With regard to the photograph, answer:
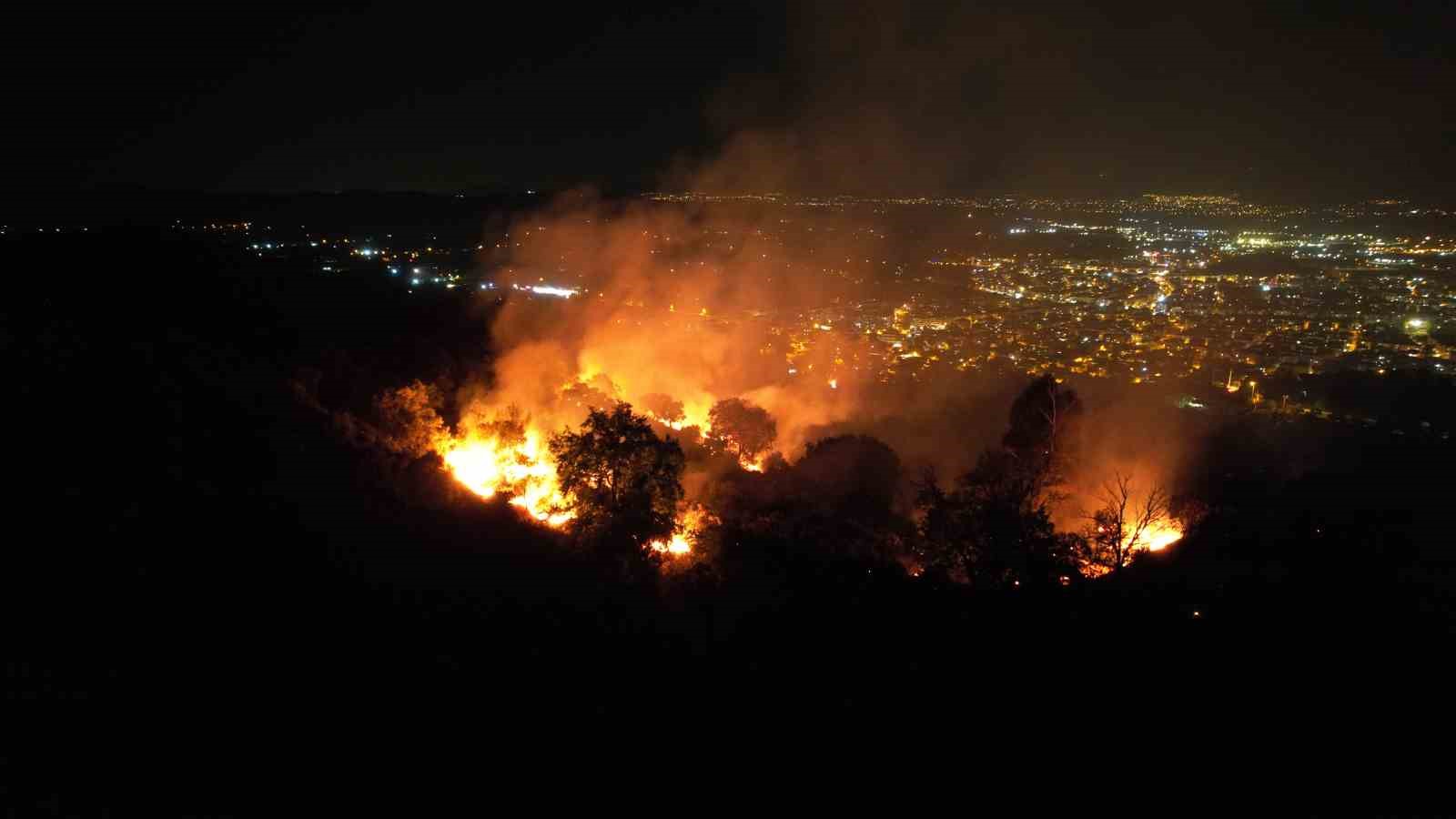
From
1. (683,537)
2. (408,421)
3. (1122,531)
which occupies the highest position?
(408,421)

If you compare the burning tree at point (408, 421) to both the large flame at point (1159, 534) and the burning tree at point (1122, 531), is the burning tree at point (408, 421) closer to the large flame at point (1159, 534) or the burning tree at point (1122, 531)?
the burning tree at point (1122, 531)

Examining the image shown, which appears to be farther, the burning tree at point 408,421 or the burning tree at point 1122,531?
the burning tree at point 408,421

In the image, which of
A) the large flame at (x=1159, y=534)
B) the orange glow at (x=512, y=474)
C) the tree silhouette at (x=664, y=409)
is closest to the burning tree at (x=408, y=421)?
the orange glow at (x=512, y=474)

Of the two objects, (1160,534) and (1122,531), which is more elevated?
(1122,531)

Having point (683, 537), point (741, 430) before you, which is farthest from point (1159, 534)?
point (741, 430)

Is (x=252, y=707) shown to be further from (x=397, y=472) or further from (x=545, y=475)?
(x=545, y=475)

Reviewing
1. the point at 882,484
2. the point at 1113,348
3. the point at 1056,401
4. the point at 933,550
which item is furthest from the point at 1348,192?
the point at 933,550

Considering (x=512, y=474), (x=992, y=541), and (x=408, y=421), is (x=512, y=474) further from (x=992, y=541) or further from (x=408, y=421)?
(x=992, y=541)
